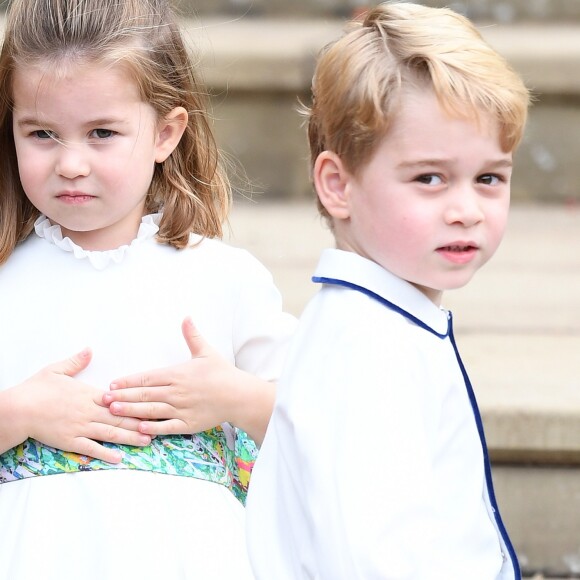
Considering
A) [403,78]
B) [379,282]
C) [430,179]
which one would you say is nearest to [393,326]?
[379,282]

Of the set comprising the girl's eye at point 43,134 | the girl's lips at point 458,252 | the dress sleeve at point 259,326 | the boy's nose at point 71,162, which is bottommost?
the dress sleeve at point 259,326

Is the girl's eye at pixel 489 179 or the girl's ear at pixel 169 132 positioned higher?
the girl's ear at pixel 169 132

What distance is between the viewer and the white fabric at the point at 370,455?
123 centimetres

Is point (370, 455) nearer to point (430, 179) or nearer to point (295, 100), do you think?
point (430, 179)

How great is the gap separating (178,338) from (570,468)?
0.88 m

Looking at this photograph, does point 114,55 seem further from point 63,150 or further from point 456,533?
point 456,533

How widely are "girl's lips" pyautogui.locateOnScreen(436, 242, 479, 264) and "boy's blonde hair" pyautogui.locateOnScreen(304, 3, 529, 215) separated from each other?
0.39ft

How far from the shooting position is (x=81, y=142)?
5.44 ft

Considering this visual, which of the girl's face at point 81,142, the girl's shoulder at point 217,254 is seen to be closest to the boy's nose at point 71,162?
the girl's face at point 81,142

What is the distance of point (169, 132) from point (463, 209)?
0.62 meters

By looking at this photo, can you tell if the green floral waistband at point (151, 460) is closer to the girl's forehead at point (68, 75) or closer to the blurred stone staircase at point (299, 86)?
the girl's forehead at point (68, 75)

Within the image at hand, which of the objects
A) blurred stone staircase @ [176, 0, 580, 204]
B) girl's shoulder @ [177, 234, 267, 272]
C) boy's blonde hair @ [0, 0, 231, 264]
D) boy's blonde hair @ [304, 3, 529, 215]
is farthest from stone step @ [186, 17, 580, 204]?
boy's blonde hair @ [304, 3, 529, 215]

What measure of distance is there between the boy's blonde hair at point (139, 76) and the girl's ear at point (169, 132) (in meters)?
0.01

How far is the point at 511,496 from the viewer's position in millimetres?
2250
